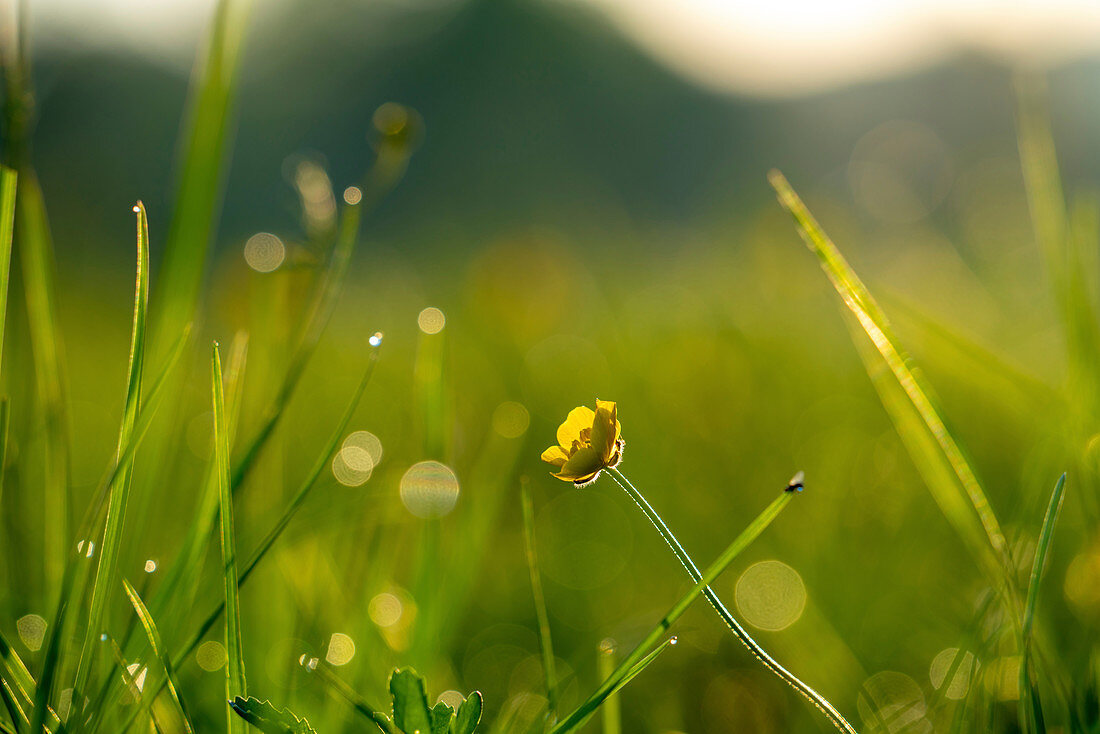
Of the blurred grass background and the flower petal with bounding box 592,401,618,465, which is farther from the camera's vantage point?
the blurred grass background

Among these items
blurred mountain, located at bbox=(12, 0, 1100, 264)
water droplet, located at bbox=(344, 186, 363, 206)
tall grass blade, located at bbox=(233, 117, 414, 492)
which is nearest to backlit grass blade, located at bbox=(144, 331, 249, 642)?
tall grass blade, located at bbox=(233, 117, 414, 492)

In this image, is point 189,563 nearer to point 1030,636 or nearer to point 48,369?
point 48,369

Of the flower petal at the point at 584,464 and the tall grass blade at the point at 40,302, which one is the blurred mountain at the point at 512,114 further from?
the flower petal at the point at 584,464

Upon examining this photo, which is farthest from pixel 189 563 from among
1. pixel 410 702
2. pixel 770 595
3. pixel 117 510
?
pixel 770 595

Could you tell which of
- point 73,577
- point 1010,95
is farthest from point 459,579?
point 1010,95

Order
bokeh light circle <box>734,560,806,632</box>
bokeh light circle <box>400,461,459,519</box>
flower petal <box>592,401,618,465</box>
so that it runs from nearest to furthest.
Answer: flower petal <box>592,401,618,465</box> < bokeh light circle <box>400,461,459,519</box> < bokeh light circle <box>734,560,806,632</box>

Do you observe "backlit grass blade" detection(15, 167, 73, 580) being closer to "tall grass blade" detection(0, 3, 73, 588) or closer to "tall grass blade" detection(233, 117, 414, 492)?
"tall grass blade" detection(0, 3, 73, 588)

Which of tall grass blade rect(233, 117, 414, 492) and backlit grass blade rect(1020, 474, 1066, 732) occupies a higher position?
tall grass blade rect(233, 117, 414, 492)
